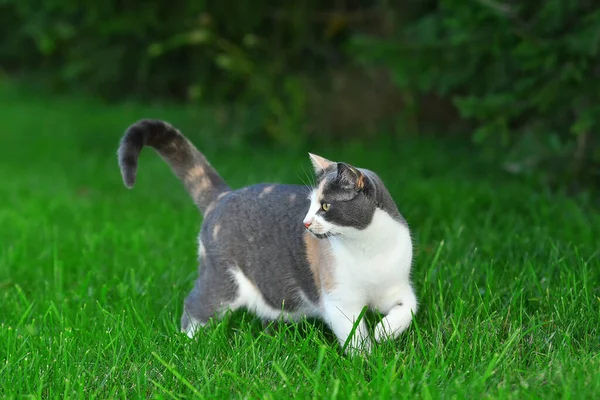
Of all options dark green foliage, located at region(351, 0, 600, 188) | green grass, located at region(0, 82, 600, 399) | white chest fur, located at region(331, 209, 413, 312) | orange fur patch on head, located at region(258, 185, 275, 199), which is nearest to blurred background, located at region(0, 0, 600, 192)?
dark green foliage, located at region(351, 0, 600, 188)

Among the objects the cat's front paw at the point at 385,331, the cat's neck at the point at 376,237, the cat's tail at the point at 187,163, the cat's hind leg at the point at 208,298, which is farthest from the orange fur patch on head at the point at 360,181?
the cat's tail at the point at 187,163

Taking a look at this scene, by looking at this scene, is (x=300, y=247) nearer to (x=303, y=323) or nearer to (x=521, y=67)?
(x=303, y=323)

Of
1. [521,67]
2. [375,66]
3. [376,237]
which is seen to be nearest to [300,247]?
[376,237]

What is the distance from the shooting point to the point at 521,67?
5344mm

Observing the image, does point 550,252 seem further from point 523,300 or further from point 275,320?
point 275,320

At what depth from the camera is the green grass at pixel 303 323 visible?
107 inches

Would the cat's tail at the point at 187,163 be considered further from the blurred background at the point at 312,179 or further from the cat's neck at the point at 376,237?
the cat's neck at the point at 376,237

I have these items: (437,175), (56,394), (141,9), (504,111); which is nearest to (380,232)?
(56,394)

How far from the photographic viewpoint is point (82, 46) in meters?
9.38

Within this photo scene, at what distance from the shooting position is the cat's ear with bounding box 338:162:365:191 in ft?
9.19

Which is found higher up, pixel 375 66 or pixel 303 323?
pixel 375 66

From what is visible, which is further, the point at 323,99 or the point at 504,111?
the point at 323,99

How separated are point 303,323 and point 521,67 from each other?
9.34 ft

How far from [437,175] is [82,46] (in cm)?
499
